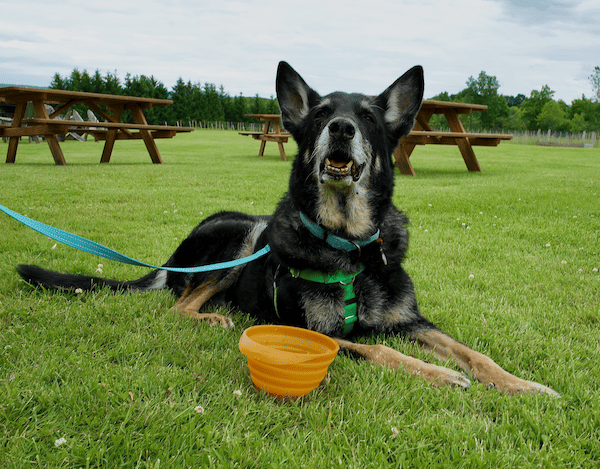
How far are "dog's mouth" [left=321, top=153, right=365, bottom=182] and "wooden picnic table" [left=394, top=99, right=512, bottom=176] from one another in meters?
9.17

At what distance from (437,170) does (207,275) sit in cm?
1160

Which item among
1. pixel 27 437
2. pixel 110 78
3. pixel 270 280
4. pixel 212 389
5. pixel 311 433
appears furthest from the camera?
pixel 110 78

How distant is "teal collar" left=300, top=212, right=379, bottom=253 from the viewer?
107 inches

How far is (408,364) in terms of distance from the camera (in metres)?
2.36

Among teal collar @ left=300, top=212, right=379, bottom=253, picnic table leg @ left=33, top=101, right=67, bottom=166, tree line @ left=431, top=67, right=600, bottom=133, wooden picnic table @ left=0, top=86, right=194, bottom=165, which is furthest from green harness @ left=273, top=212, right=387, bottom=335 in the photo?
tree line @ left=431, top=67, right=600, bottom=133

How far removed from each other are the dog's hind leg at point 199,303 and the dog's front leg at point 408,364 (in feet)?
3.00

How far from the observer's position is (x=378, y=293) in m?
2.76

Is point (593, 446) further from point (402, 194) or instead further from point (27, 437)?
point (402, 194)

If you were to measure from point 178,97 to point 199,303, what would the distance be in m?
62.6

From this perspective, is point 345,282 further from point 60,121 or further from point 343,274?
point 60,121

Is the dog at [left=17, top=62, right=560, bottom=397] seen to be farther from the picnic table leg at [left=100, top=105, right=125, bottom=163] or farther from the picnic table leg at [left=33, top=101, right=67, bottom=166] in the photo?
the picnic table leg at [left=100, top=105, right=125, bottom=163]

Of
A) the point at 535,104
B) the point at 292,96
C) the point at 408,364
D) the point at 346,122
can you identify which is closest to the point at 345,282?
the point at 408,364

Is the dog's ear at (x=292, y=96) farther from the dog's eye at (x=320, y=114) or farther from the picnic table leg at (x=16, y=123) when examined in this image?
the picnic table leg at (x=16, y=123)

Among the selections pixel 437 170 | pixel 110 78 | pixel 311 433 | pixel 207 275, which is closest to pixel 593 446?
pixel 311 433
